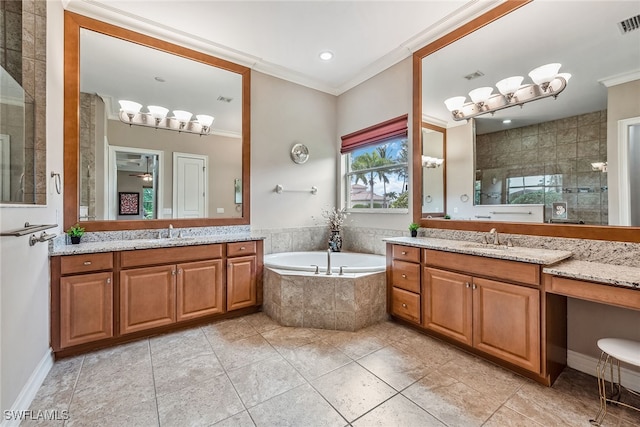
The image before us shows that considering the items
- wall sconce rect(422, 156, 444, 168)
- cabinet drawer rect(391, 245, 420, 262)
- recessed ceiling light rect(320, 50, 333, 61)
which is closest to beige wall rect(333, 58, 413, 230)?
wall sconce rect(422, 156, 444, 168)

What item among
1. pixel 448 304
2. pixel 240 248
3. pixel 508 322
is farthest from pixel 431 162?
pixel 240 248

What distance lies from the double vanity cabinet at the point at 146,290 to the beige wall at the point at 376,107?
1.61m

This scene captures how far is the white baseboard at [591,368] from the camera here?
5.69 ft

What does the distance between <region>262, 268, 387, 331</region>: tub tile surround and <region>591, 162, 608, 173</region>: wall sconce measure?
1.87 meters

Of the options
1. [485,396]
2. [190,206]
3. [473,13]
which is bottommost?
[485,396]

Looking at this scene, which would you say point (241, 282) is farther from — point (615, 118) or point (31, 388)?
point (615, 118)

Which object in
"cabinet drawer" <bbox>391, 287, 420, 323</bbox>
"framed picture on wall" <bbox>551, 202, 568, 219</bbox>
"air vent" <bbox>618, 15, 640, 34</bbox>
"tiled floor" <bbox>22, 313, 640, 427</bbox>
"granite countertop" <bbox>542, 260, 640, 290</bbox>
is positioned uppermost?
"air vent" <bbox>618, 15, 640, 34</bbox>

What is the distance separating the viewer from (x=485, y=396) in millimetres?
1693

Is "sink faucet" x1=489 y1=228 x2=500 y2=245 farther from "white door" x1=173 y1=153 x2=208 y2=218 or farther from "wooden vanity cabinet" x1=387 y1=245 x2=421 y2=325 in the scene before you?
"white door" x1=173 y1=153 x2=208 y2=218

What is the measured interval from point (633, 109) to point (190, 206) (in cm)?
378

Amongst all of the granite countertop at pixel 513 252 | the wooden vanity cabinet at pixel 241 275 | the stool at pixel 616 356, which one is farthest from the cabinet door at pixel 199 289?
the stool at pixel 616 356

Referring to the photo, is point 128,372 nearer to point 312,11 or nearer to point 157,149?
point 157,149

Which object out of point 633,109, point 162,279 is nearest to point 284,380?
point 162,279

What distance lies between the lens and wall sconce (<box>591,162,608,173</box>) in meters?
1.89
